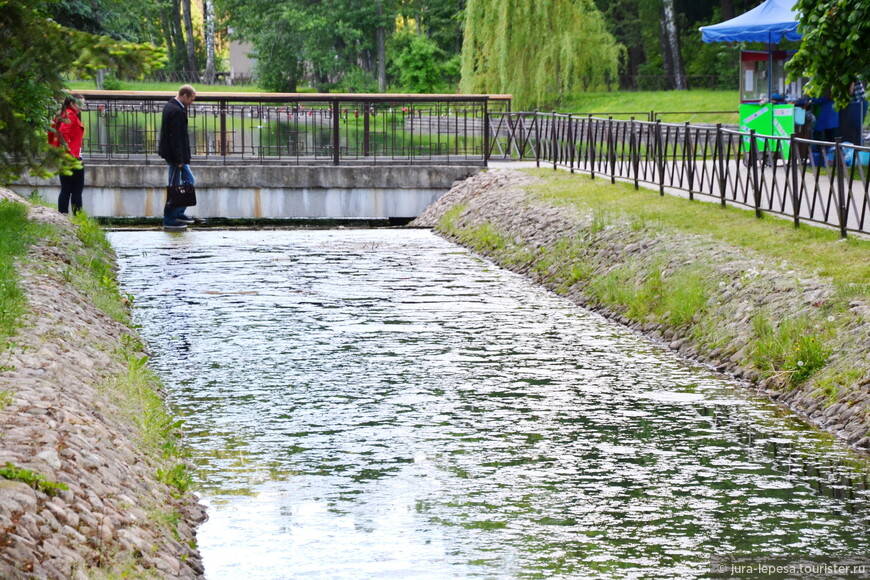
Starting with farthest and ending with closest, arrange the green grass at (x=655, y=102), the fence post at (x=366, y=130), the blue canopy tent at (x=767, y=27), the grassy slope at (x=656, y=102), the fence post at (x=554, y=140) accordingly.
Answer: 1. the green grass at (x=655, y=102)
2. the grassy slope at (x=656, y=102)
3. the fence post at (x=366, y=130)
4. the fence post at (x=554, y=140)
5. the blue canopy tent at (x=767, y=27)

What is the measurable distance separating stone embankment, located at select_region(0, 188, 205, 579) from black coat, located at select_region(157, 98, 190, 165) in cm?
1108

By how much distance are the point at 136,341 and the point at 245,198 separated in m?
14.3

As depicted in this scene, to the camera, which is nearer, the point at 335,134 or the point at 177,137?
the point at 177,137

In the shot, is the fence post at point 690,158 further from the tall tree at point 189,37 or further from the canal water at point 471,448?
the tall tree at point 189,37

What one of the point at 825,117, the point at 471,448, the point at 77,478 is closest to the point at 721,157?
the point at 825,117

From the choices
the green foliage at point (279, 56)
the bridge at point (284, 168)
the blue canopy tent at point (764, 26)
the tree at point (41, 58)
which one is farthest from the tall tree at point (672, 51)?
the tree at point (41, 58)

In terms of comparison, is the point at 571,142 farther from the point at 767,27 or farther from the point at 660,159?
the point at 660,159

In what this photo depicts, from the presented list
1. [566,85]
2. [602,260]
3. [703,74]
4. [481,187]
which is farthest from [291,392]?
[703,74]

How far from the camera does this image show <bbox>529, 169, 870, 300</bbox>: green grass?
1267 cm

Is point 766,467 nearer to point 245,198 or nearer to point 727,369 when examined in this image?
point 727,369

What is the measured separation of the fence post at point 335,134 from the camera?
26.9m

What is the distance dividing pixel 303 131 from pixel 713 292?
16901 mm

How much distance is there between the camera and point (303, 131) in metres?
29.0

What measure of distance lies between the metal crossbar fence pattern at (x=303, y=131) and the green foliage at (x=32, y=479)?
799 inches
